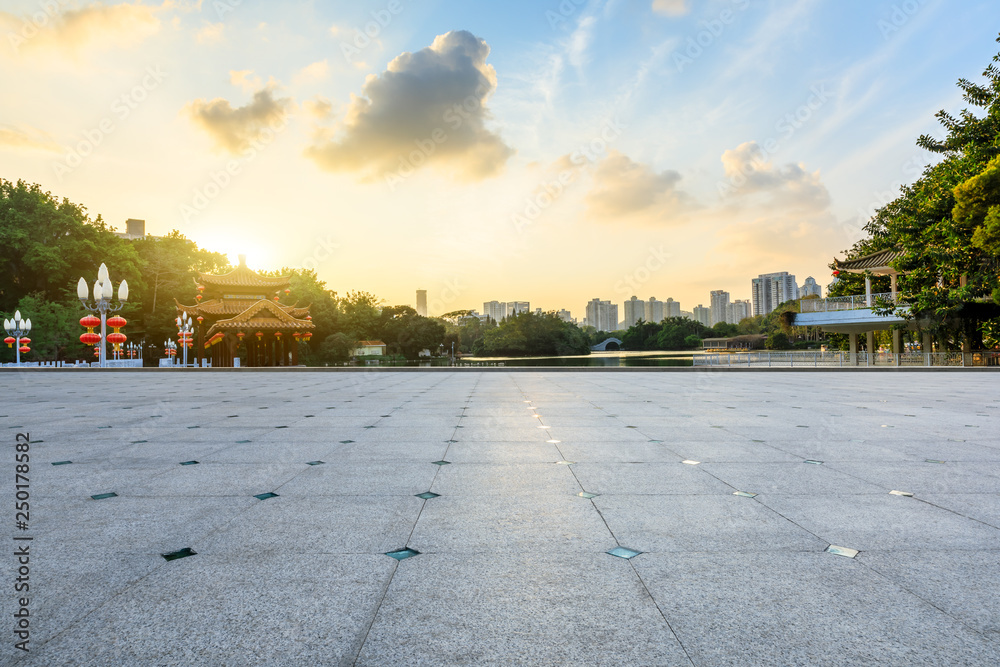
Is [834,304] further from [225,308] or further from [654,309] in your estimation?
[654,309]

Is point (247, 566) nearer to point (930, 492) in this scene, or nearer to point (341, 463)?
point (341, 463)

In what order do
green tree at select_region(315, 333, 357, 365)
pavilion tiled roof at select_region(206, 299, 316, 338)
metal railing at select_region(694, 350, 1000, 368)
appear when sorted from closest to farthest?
metal railing at select_region(694, 350, 1000, 368) < pavilion tiled roof at select_region(206, 299, 316, 338) < green tree at select_region(315, 333, 357, 365)

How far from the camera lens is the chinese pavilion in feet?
102

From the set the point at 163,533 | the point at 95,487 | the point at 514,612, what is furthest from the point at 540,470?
the point at 95,487

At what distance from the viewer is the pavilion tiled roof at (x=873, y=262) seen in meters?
28.8

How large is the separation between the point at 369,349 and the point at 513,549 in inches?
2178

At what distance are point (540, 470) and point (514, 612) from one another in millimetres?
2538

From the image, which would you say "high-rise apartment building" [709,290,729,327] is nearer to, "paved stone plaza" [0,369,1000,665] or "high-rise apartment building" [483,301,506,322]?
"high-rise apartment building" [483,301,506,322]

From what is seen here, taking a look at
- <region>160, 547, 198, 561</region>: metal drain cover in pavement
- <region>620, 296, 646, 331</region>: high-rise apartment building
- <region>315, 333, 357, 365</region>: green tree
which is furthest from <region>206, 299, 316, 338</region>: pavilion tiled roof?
<region>620, 296, 646, 331</region>: high-rise apartment building

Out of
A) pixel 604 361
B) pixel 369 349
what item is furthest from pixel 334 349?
pixel 604 361

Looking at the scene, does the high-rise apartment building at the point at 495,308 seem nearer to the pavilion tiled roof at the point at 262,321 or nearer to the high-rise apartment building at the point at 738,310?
the high-rise apartment building at the point at 738,310

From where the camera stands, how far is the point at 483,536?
10.1 feet

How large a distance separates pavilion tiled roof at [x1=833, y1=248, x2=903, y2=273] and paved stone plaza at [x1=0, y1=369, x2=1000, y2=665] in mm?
28219

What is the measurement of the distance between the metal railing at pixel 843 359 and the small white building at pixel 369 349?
1500 inches
